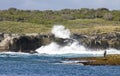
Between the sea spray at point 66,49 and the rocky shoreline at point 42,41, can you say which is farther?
the sea spray at point 66,49

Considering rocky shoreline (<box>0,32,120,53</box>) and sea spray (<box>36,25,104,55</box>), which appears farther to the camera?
sea spray (<box>36,25,104,55</box>)

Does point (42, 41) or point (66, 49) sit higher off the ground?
point (42, 41)

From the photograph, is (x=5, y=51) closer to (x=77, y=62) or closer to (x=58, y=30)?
(x=58, y=30)

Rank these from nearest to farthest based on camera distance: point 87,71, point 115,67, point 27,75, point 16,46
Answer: point 27,75
point 87,71
point 115,67
point 16,46

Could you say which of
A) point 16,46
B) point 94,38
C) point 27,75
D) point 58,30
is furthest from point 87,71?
point 58,30

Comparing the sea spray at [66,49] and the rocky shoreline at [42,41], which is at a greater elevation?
the rocky shoreline at [42,41]

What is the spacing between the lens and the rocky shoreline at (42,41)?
15862cm

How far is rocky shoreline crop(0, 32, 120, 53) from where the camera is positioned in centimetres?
15862

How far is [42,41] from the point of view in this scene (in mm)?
169375

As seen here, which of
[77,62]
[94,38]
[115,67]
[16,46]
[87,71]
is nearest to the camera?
[87,71]

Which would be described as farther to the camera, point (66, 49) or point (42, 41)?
point (42, 41)

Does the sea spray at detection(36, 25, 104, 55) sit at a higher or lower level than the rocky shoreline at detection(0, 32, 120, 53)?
lower

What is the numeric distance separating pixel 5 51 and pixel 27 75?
83.3 meters

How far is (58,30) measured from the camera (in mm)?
183125
